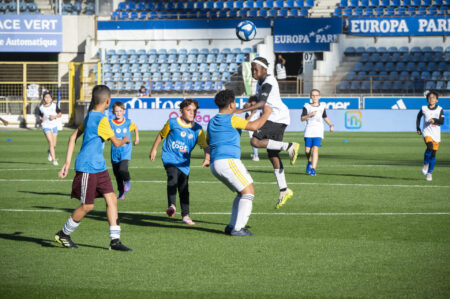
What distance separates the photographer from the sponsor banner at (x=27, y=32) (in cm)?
4206

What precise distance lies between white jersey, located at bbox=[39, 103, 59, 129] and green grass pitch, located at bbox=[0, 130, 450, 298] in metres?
3.87

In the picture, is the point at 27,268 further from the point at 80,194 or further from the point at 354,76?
the point at 354,76

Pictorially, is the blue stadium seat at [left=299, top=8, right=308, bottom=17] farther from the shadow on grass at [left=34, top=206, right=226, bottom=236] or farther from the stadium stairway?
A: the shadow on grass at [left=34, top=206, right=226, bottom=236]

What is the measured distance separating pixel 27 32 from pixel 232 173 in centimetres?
3656

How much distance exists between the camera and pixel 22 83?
38688 mm

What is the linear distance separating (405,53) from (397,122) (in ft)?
23.4

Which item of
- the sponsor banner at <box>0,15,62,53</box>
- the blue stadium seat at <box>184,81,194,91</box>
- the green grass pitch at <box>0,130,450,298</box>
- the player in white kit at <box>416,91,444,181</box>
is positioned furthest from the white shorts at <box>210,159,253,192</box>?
the sponsor banner at <box>0,15,62,53</box>

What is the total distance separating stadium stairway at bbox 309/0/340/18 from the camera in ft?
142

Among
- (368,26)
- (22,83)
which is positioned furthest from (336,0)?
(22,83)

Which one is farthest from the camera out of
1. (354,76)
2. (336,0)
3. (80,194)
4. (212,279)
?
(336,0)

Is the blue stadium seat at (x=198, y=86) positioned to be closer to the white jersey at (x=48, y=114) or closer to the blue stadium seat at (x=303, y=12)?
the blue stadium seat at (x=303, y=12)

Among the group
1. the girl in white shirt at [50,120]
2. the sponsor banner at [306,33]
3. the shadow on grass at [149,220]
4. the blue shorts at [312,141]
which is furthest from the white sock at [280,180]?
the sponsor banner at [306,33]

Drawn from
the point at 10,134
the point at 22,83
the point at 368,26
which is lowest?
the point at 10,134

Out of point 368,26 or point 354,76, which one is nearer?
point 354,76
